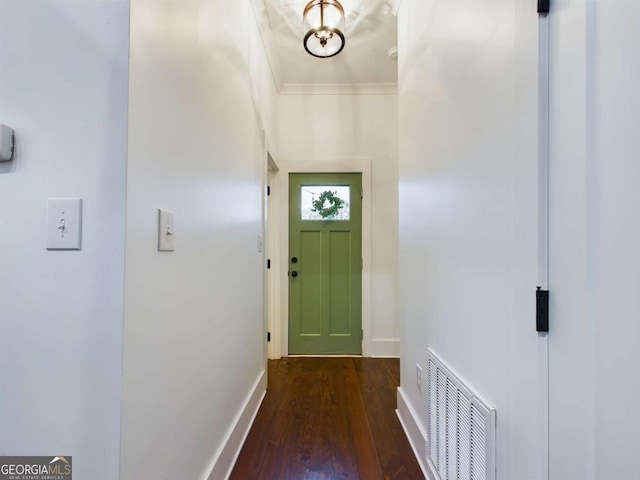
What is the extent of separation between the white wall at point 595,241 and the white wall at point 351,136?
2.43 m

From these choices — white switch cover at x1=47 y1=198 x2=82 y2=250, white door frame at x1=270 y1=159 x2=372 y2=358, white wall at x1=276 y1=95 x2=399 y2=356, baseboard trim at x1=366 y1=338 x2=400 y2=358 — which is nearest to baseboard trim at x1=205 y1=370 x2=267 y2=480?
white door frame at x1=270 y1=159 x2=372 y2=358

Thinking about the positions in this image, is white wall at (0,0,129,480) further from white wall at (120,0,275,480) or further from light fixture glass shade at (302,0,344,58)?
light fixture glass shade at (302,0,344,58)

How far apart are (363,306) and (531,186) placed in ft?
8.07

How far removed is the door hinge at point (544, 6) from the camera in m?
0.71

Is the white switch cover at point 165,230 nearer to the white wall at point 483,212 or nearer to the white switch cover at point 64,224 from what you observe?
the white switch cover at point 64,224

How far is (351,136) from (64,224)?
9.18ft

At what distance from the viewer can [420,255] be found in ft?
5.22

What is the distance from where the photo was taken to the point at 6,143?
0.75m

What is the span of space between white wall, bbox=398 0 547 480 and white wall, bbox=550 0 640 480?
6 cm

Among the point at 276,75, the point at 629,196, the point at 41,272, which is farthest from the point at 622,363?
the point at 276,75

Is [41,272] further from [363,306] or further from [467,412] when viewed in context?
[363,306]

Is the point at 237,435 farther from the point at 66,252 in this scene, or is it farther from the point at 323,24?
the point at 323,24

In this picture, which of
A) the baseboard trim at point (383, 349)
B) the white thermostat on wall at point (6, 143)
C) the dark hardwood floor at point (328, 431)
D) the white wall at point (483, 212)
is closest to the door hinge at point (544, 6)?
the white wall at point (483, 212)

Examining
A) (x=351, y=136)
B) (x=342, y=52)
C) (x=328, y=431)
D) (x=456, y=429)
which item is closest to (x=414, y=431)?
(x=328, y=431)
